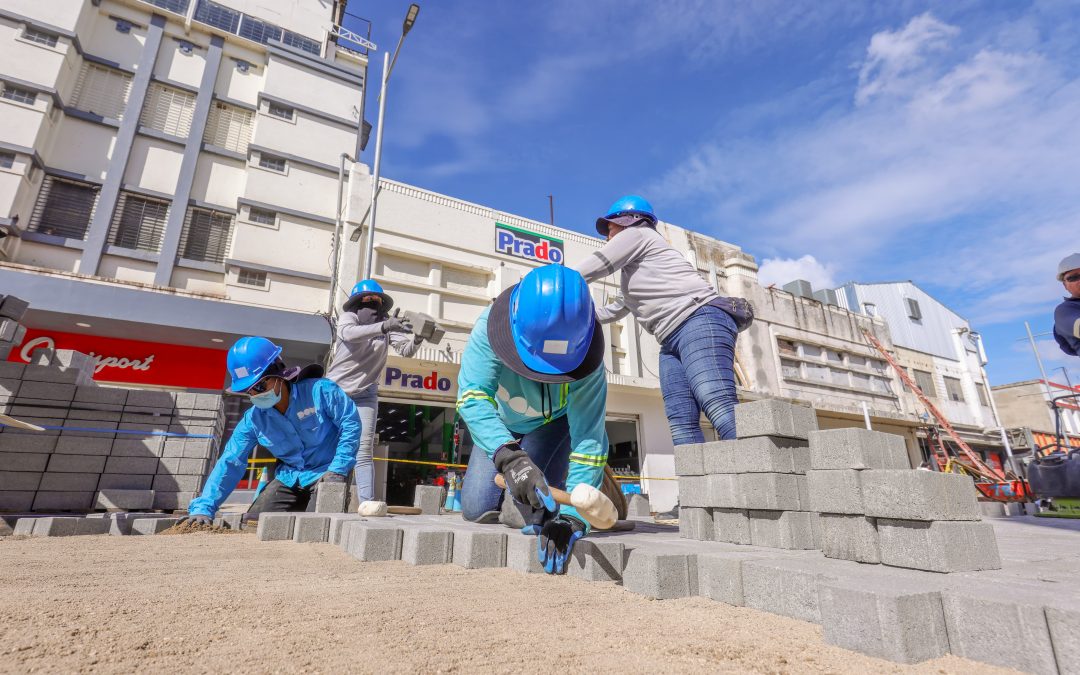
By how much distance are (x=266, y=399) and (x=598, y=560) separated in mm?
2926

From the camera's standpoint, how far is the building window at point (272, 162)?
12.1m

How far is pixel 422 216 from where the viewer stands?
12.3 metres

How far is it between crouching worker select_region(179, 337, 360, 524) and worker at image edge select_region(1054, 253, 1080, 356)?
5007mm

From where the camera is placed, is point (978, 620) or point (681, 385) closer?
point (978, 620)

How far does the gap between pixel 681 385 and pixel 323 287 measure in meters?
10.4

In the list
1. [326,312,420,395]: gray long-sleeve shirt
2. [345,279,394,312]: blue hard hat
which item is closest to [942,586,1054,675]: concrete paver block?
[326,312,420,395]: gray long-sleeve shirt

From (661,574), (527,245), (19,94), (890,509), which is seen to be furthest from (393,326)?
(19,94)

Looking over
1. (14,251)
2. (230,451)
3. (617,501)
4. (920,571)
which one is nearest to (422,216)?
(14,251)

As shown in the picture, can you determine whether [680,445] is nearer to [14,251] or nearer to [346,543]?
[346,543]

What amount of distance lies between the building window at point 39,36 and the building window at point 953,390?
1154 inches

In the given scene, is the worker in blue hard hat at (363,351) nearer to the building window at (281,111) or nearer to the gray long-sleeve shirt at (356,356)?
the gray long-sleeve shirt at (356,356)

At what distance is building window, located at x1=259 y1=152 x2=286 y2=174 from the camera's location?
12.1 meters

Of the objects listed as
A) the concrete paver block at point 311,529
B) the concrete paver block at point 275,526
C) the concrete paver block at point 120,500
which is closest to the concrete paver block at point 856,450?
the concrete paver block at point 311,529

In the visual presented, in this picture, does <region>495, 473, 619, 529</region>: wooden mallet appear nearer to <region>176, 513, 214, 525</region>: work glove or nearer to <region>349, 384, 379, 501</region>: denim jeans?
<region>349, 384, 379, 501</region>: denim jeans
